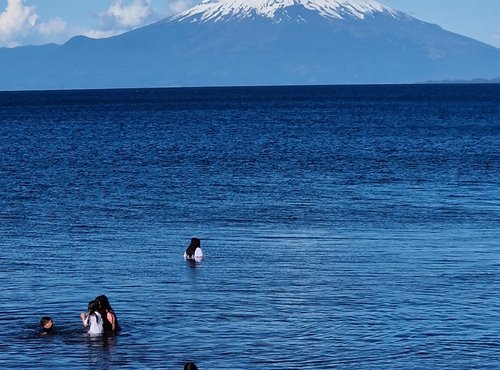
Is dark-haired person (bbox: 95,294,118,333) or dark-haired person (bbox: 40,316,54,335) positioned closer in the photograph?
→ dark-haired person (bbox: 40,316,54,335)

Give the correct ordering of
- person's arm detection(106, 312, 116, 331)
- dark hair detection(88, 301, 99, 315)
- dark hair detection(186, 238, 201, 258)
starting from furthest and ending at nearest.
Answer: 1. dark hair detection(186, 238, 201, 258)
2. person's arm detection(106, 312, 116, 331)
3. dark hair detection(88, 301, 99, 315)

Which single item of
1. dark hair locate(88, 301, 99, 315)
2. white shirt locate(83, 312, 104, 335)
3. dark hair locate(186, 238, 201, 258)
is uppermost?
dark hair locate(186, 238, 201, 258)

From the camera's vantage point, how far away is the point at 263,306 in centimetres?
2875

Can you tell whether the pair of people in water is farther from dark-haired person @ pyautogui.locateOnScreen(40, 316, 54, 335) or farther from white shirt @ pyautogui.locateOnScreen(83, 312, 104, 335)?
dark-haired person @ pyautogui.locateOnScreen(40, 316, 54, 335)

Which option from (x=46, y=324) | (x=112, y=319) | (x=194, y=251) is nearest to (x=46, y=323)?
(x=46, y=324)

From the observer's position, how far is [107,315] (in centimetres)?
2619

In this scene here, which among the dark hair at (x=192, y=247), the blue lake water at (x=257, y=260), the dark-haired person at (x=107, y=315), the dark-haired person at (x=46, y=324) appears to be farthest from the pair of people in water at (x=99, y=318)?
the dark hair at (x=192, y=247)

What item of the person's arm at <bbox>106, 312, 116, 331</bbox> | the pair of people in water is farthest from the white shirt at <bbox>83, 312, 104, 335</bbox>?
the person's arm at <bbox>106, 312, 116, 331</bbox>

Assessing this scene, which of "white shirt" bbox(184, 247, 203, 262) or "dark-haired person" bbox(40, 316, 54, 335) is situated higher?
"white shirt" bbox(184, 247, 203, 262)

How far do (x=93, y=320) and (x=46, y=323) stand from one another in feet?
3.32

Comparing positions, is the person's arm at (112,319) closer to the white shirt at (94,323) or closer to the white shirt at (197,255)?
the white shirt at (94,323)

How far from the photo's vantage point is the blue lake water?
25.3m

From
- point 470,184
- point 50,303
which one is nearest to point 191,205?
point 470,184

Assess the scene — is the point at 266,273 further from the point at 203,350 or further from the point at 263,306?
the point at 203,350
